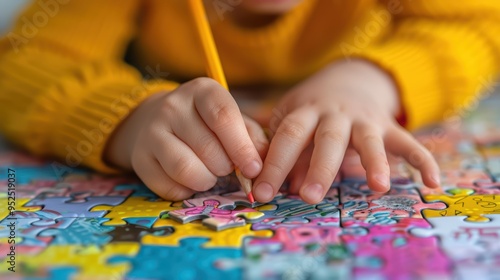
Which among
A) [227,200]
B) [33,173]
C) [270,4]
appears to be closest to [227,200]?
[227,200]

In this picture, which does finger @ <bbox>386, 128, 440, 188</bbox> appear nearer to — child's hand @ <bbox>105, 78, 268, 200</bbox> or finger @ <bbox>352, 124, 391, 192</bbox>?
finger @ <bbox>352, 124, 391, 192</bbox>

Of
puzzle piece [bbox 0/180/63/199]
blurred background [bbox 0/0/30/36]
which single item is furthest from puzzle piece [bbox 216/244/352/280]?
blurred background [bbox 0/0/30/36]

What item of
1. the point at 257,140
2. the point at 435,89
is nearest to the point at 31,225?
the point at 257,140

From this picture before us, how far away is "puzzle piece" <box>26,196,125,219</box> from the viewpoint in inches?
23.6

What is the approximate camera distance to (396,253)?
0.47 meters

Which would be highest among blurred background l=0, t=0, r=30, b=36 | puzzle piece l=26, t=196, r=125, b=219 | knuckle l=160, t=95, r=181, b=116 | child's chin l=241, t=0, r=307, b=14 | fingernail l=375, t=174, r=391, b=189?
blurred background l=0, t=0, r=30, b=36

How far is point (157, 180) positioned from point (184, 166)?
4cm

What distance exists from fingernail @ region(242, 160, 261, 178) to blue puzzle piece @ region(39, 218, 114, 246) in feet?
0.45

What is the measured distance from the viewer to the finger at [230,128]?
591mm

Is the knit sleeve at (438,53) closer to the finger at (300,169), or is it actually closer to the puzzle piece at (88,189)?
the finger at (300,169)

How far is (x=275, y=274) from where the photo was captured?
1.45 ft

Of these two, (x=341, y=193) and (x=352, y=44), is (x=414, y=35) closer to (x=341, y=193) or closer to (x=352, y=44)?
(x=352, y=44)

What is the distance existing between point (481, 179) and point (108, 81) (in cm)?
53

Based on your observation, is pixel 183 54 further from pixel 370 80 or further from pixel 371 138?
pixel 371 138
